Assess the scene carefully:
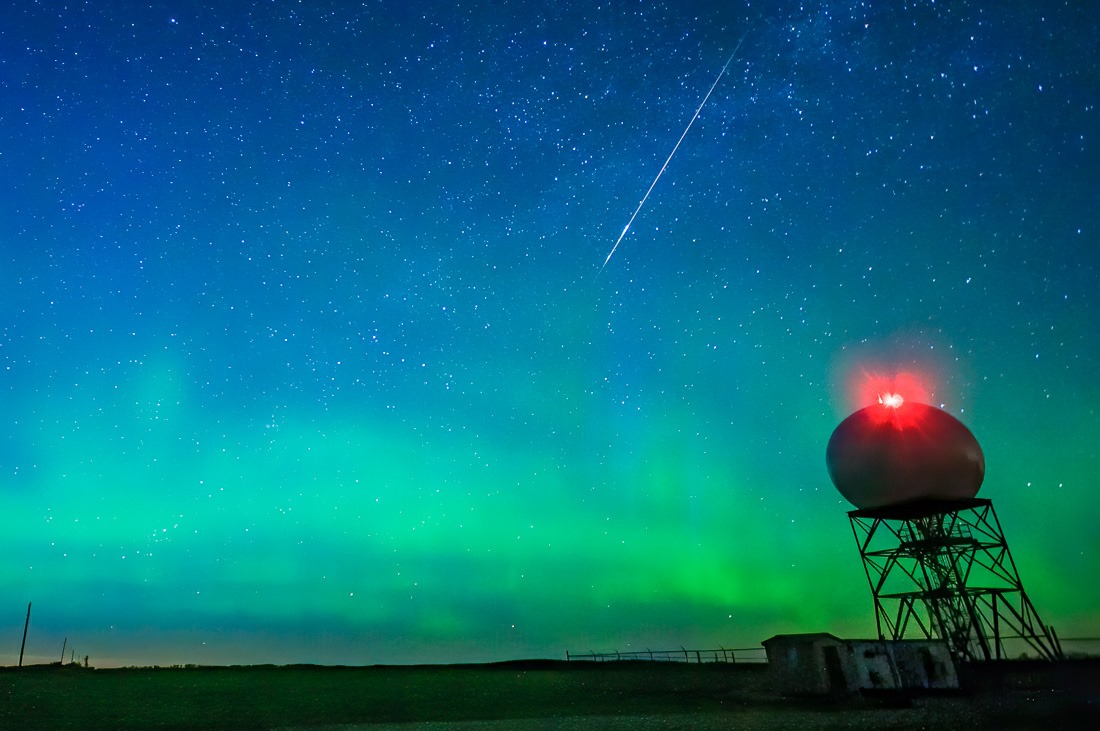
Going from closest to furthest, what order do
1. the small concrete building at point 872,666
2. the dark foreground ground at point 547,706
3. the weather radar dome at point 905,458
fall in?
the dark foreground ground at point 547,706, the small concrete building at point 872,666, the weather radar dome at point 905,458

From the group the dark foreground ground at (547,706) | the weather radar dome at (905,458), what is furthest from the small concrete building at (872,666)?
the weather radar dome at (905,458)

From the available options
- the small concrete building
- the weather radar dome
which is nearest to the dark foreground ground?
the small concrete building

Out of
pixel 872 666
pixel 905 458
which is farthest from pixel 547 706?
pixel 905 458

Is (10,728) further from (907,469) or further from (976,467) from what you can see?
(976,467)

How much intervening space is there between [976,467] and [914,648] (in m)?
10.0

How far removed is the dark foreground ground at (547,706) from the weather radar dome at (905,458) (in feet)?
25.7

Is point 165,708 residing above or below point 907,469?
below

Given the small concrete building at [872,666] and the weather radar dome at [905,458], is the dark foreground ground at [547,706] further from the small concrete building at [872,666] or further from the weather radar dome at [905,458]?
the weather radar dome at [905,458]

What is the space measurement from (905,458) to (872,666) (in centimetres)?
983

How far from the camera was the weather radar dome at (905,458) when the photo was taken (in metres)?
32.5

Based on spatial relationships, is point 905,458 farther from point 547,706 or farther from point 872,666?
point 547,706

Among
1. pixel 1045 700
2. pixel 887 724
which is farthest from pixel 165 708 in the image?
pixel 1045 700

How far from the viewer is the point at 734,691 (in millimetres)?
31594

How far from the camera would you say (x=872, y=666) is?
2688 cm
